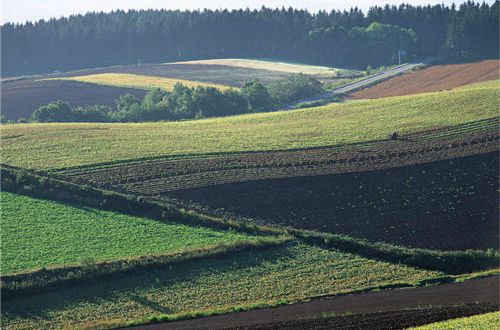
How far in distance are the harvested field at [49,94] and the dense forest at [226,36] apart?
43.9 metres

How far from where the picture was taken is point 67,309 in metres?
44.4

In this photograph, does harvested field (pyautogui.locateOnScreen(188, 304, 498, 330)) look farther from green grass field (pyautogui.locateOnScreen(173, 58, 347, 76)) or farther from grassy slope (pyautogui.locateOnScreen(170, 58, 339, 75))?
grassy slope (pyautogui.locateOnScreen(170, 58, 339, 75))

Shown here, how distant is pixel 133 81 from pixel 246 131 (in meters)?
62.4

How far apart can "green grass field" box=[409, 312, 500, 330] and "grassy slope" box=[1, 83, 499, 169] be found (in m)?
36.3

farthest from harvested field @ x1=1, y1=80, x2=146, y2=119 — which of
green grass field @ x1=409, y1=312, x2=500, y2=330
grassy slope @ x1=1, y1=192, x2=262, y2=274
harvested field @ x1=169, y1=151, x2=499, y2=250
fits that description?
green grass field @ x1=409, y1=312, x2=500, y2=330

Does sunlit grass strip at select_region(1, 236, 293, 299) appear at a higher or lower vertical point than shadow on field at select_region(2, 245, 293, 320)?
higher

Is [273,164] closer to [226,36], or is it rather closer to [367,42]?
[367,42]

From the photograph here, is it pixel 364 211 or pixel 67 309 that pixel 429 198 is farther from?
pixel 67 309

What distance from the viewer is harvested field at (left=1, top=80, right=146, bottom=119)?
117625 millimetres

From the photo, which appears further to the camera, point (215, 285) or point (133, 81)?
point (133, 81)

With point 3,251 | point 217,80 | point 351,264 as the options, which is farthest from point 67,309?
point 217,80

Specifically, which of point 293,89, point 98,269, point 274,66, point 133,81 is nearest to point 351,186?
point 98,269

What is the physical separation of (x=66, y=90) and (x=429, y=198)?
81.7 meters

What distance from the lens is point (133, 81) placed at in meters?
142
